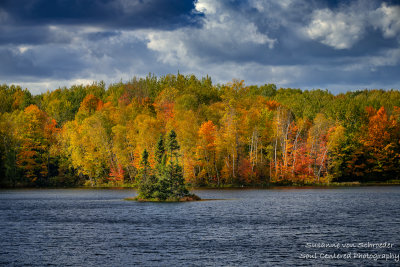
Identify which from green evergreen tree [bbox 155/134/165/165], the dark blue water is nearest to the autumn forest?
green evergreen tree [bbox 155/134/165/165]

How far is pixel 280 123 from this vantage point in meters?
122

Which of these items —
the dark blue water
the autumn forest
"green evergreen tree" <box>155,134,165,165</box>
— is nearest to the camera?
the dark blue water

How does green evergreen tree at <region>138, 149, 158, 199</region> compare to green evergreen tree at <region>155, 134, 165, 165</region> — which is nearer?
green evergreen tree at <region>138, 149, 158, 199</region>

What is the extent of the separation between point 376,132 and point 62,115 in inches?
3898

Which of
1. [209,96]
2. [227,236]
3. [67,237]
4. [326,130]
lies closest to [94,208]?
[67,237]

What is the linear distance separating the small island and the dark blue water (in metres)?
2.67

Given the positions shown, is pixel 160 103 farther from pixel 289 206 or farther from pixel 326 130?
pixel 289 206

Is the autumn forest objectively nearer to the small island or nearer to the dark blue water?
the small island

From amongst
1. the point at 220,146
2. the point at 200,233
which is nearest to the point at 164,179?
the point at 200,233

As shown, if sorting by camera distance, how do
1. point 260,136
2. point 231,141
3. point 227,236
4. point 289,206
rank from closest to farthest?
point 227,236
point 289,206
point 231,141
point 260,136

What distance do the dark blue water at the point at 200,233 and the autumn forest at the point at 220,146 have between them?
40182mm

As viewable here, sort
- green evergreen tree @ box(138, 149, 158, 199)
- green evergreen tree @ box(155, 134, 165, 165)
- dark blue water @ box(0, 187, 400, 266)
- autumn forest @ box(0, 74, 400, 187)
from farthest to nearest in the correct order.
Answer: autumn forest @ box(0, 74, 400, 187)
green evergreen tree @ box(155, 134, 165, 165)
green evergreen tree @ box(138, 149, 158, 199)
dark blue water @ box(0, 187, 400, 266)

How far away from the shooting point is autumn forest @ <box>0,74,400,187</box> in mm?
119812

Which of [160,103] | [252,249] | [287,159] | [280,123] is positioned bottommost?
[252,249]
